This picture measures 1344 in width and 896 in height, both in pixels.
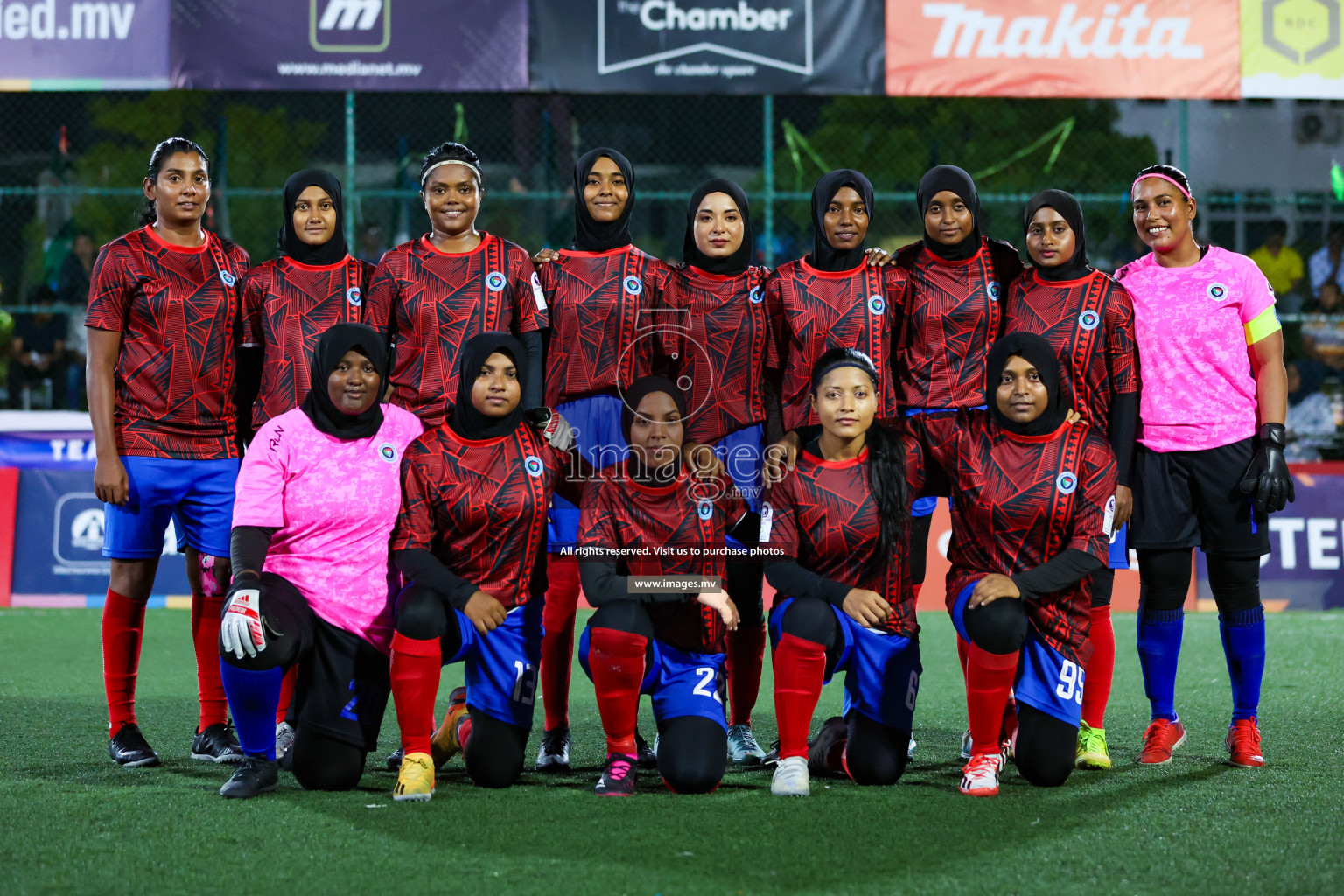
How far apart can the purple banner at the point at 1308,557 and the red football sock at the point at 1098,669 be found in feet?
15.7

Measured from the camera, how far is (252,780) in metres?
4.04

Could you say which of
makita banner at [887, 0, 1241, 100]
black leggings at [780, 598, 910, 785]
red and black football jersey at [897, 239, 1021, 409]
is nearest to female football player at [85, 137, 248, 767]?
black leggings at [780, 598, 910, 785]

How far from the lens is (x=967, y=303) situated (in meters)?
4.77

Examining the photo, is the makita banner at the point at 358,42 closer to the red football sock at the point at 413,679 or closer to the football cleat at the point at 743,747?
the football cleat at the point at 743,747

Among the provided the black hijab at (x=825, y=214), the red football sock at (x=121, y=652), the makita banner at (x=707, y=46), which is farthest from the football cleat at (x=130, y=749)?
the makita banner at (x=707, y=46)

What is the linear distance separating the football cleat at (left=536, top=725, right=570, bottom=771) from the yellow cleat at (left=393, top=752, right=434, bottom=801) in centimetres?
58

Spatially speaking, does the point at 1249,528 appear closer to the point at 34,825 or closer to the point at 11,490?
the point at 34,825

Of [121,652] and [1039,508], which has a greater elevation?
[1039,508]

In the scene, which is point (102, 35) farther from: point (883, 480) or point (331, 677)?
point (883, 480)

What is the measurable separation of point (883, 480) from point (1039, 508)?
505mm

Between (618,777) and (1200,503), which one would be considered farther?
(1200,503)

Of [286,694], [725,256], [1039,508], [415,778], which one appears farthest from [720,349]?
[286,694]

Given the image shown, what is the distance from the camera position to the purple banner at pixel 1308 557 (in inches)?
356

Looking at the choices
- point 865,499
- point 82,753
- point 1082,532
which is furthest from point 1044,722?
point 82,753
